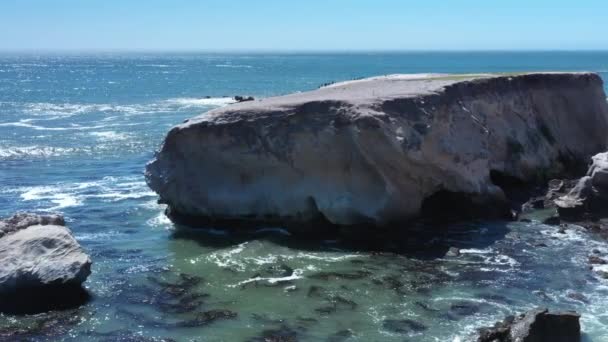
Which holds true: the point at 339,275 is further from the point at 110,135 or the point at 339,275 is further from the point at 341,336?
the point at 110,135

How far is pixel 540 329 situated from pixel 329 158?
40.4 ft

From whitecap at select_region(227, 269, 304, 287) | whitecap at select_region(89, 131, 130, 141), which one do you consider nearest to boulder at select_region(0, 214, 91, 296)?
whitecap at select_region(227, 269, 304, 287)

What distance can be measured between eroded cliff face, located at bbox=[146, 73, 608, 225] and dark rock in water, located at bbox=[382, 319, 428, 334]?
8.25m

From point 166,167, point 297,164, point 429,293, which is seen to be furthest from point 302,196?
point 429,293

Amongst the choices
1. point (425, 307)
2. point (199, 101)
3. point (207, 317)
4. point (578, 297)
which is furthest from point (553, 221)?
point (199, 101)

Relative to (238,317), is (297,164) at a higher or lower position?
higher

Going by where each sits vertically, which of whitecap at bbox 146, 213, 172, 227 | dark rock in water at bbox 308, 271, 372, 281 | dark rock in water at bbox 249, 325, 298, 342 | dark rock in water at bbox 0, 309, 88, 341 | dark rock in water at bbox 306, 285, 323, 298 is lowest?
dark rock in water at bbox 0, 309, 88, 341

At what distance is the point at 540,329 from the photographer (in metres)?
18.5

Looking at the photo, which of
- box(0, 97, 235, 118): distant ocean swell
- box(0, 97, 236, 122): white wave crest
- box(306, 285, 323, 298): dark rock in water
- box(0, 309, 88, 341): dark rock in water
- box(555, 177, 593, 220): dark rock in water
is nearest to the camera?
box(0, 309, 88, 341): dark rock in water

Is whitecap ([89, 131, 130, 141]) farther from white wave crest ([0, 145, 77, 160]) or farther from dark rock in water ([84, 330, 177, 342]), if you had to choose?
dark rock in water ([84, 330, 177, 342])

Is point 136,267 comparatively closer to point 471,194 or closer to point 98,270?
point 98,270

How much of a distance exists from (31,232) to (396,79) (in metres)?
22.6

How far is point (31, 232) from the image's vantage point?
23.0 metres

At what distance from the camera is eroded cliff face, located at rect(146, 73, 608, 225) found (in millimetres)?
28609
